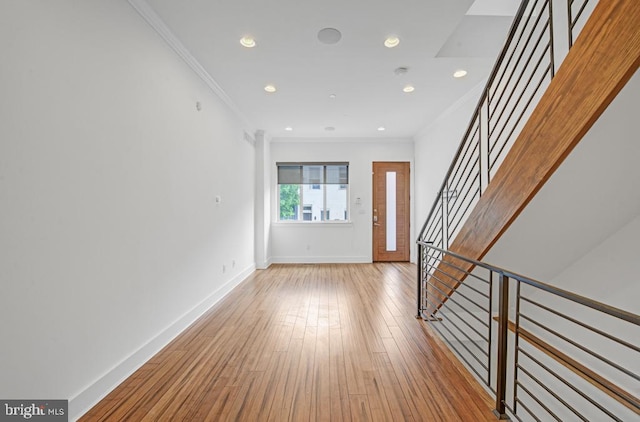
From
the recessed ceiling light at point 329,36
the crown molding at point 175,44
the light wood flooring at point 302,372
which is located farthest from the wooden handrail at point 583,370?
the crown molding at point 175,44

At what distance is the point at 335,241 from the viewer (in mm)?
6363

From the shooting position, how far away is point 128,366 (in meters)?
2.04

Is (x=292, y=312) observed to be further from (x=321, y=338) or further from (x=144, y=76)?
(x=144, y=76)

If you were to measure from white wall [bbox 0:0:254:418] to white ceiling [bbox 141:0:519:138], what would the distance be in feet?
1.72

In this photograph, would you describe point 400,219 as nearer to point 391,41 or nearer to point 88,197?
point 391,41

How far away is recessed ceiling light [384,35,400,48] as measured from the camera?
262cm

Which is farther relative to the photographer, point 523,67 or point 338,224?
point 338,224

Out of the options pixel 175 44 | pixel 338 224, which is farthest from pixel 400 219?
pixel 175 44

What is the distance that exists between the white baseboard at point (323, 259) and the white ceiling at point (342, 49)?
3197mm

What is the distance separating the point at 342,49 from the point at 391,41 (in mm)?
468

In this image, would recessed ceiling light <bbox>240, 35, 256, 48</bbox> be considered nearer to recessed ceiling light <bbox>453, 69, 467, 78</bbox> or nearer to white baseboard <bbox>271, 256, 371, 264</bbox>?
recessed ceiling light <bbox>453, 69, 467, 78</bbox>

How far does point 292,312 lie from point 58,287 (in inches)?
86.5

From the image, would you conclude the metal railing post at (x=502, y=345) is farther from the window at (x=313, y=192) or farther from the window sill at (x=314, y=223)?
the window at (x=313, y=192)

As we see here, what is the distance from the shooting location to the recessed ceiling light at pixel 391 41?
2.62m
